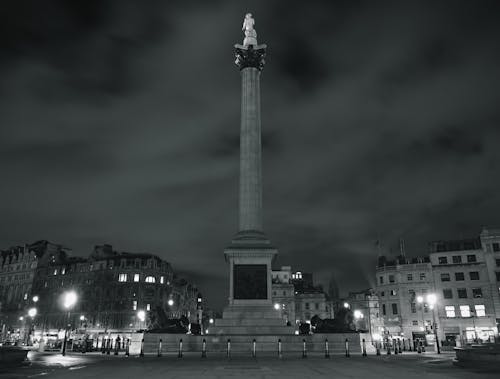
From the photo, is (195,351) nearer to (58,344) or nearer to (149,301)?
(58,344)

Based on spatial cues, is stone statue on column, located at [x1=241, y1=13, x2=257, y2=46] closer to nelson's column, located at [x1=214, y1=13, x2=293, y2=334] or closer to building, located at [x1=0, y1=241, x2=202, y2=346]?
nelson's column, located at [x1=214, y1=13, x2=293, y2=334]

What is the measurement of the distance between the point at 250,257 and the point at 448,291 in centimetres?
5079

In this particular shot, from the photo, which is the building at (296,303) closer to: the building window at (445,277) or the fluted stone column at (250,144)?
the building window at (445,277)

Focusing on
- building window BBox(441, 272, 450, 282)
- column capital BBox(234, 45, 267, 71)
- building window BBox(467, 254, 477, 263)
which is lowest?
building window BBox(441, 272, 450, 282)

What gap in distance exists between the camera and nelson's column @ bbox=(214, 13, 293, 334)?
109 ft

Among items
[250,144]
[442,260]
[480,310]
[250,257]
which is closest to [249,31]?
[250,144]

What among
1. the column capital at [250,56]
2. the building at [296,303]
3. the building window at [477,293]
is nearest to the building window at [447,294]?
the building window at [477,293]

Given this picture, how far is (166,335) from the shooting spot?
1225 inches

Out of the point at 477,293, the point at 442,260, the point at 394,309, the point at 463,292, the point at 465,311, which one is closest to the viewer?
the point at 465,311

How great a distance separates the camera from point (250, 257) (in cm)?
3528

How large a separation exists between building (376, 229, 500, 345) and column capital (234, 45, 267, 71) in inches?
1758

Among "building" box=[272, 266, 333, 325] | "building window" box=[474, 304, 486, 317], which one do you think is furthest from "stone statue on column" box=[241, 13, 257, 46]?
"building" box=[272, 266, 333, 325]

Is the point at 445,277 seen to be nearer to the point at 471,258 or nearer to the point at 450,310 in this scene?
the point at 471,258

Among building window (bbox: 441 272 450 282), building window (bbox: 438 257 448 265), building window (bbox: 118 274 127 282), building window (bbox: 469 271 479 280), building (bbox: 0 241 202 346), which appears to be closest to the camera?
building window (bbox: 469 271 479 280)
